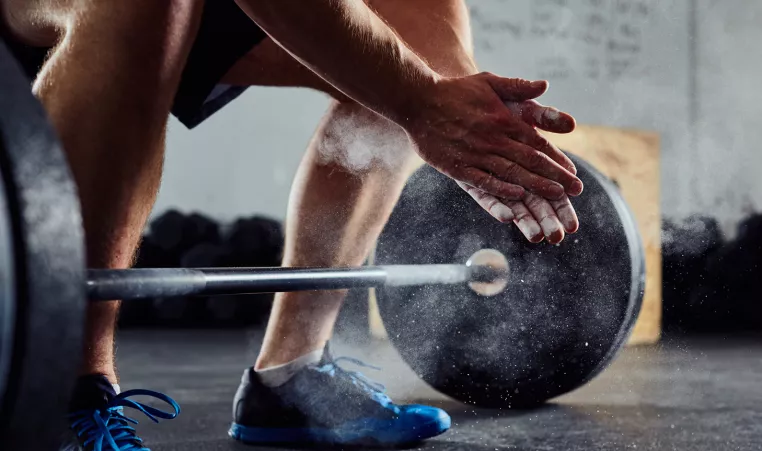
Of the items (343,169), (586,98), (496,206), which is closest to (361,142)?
(343,169)

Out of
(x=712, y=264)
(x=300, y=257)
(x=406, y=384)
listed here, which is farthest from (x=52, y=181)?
(x=712, y=264)

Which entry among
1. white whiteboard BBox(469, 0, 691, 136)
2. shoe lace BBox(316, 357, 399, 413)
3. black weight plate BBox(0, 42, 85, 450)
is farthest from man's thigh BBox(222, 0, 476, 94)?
white whiteboard BBox(469, 0, 691, 136)

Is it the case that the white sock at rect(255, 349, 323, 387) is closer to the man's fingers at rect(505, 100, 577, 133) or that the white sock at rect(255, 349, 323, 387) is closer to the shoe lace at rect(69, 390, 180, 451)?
the shoe lace at rect(69, 390, 180, 451)

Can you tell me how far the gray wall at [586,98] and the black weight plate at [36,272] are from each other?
253cm

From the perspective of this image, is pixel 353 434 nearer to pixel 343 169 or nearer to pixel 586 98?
pixel 343 169

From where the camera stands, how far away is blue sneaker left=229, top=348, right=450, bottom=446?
0.95 meters

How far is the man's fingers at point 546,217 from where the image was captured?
0.89 meters

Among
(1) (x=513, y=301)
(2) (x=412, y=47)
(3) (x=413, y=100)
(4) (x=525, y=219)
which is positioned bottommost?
(1) (x=513, y=301)

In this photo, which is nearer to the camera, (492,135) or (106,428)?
(106,428)

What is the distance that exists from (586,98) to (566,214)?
7.62 ft

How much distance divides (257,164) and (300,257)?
7.10ft

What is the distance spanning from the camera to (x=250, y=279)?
0.74 meters

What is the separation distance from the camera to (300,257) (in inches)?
42.4

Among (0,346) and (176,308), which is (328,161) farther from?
(176,308)
